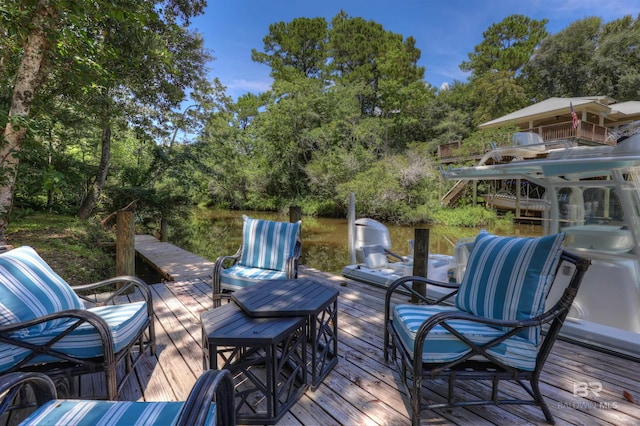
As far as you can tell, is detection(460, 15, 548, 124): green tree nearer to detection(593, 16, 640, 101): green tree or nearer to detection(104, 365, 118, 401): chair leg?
detection(593, 16, 640, 101): green tree

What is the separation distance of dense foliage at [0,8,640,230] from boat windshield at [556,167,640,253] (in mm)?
5203

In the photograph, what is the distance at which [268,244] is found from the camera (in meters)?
3.35

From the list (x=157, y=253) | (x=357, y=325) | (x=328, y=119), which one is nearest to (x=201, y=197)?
(x=328, y=119)

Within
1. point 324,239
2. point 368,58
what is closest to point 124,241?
point 324,239

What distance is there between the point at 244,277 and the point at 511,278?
2.18m

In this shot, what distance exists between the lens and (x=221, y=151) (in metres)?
13.2

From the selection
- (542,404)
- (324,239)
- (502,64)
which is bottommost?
(324,239)

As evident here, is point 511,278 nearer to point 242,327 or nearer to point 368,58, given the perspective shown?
point 242,327

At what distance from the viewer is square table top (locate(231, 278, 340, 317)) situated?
5.88 feet

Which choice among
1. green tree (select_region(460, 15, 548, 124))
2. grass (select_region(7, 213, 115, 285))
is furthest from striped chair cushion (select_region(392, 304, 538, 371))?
green tree (select_region(460, 15, 548, 124))

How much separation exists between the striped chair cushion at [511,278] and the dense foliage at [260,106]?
4322mm

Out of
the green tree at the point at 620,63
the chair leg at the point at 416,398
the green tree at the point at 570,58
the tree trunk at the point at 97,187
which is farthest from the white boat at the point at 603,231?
the green tree at the point at 570,58

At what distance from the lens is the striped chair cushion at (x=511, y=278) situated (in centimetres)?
162

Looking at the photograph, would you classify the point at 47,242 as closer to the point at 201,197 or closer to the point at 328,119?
the point at 328,119
